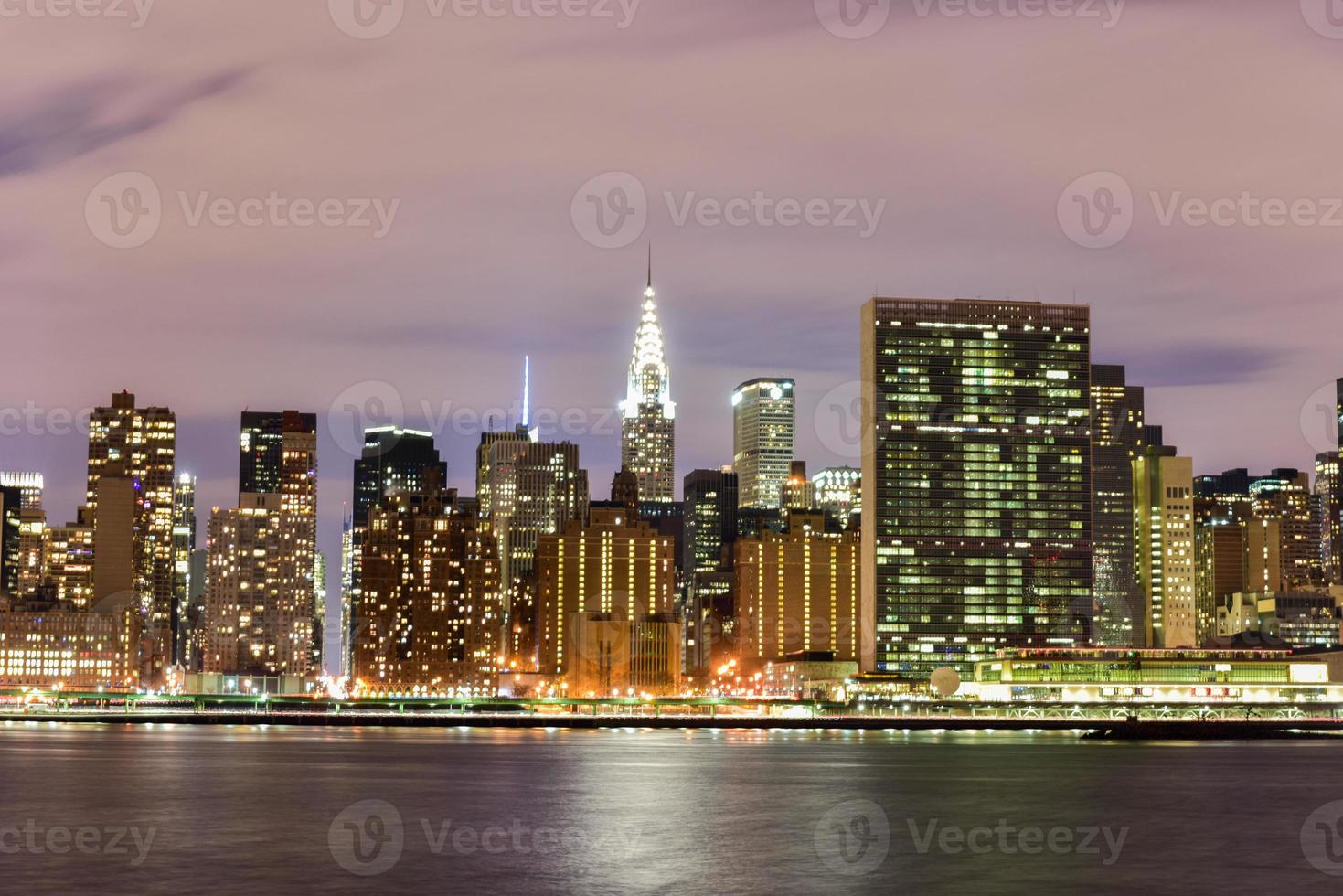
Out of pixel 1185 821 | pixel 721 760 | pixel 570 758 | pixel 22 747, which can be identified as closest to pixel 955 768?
pixel 721 760

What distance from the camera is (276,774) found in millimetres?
136375

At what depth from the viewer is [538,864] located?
255ft

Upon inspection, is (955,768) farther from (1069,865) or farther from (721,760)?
(1069,865)

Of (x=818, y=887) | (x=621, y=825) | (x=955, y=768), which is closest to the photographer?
(x=818, y=887)

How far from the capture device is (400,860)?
78750 millimetres

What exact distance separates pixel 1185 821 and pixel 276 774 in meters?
70.4

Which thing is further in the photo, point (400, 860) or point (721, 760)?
point (721, 760)

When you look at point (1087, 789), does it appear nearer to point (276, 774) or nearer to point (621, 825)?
point (621, 825)

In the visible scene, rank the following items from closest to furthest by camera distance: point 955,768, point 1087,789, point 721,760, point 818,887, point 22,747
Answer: point 818,887
point 1087,789
point 955,768
point 721,760
point 22,747

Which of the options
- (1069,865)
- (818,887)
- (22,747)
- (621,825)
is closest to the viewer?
(818,887)

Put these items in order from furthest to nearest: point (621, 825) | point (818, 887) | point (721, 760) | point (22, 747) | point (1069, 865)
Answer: point (22, 747) → point (721, 760) → point (621, 825) → point (1069, 865) → point (818, 887)

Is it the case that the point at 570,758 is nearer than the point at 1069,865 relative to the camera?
No

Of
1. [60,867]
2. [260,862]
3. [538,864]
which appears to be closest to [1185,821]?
[538,864]

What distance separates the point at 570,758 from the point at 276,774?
3477 centimetres
